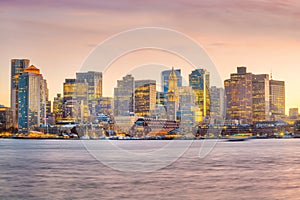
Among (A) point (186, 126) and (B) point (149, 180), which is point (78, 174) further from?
(A) point (186, 126)

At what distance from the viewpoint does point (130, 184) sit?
37781 millimetres

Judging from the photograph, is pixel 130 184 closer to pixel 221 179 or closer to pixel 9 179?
pixel 221 179

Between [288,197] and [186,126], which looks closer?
[288,197]

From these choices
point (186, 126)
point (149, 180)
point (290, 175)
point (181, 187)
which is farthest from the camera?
point (186, 126)

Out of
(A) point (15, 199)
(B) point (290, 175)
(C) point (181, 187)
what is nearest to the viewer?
(A) point (15, 199)

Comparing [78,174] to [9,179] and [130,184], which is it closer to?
[9,179]

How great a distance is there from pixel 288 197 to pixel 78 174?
20.0 meters

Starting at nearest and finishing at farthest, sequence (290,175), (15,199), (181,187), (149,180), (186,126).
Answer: (15,199) < (181,187) < (149,180) < (290,175) < (186,126)

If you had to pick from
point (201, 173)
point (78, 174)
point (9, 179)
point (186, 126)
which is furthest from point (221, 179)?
point (186, 126)

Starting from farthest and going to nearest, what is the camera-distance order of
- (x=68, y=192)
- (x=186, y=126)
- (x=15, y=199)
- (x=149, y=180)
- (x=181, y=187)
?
1. (x=186, y=126)
2. (x=149, y=180)
3. (x=181, y=187)
4. (x=68, y=192)
5. (x=15, y=199)

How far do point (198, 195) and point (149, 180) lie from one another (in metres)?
8.60

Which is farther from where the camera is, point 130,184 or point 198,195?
point 130,184

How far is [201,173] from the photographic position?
1852 inches

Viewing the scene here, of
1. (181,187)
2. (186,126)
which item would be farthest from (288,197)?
(186,126)
